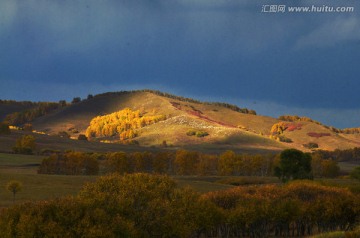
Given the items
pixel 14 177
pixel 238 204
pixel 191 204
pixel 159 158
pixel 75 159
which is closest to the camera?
pixel 191 204

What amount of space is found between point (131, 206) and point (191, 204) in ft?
42.3

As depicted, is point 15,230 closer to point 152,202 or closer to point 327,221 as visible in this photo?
point 152,202

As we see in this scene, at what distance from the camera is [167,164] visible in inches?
7712

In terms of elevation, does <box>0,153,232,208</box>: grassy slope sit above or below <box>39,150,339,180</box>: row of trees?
below

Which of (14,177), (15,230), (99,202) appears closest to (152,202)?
(99,202)

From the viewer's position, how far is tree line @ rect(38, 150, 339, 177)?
16962 cm

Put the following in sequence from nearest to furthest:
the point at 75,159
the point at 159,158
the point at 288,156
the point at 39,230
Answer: the point at 39,230 → the point at 288,156 → the point at 75,159 → the point at 159,158

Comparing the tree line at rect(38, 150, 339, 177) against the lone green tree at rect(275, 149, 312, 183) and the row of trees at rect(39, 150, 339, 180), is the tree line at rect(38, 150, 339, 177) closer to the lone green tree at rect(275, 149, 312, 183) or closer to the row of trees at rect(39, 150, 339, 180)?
the row of trees at rect(39, 150, 339, 180)

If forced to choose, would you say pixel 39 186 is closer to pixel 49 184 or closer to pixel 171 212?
pixel 49 184

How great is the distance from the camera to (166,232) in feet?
192

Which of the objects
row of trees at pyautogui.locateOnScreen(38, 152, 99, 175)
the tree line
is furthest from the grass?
the tree line

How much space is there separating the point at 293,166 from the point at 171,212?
308 ft

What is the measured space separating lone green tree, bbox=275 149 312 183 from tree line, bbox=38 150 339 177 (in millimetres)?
25774

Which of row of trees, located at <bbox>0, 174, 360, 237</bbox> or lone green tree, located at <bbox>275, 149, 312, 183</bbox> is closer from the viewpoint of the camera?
row of trees, located at <bbox>0, 174, 360, 237</bbox>
